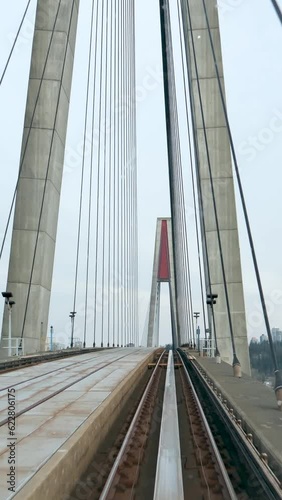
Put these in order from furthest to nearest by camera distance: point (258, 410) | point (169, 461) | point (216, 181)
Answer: point (216, 181) < point (258, 410) < point (169, 461)

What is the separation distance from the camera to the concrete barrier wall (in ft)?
10.6

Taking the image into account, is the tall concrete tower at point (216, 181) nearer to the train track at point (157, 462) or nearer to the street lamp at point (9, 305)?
the street lamp at point (9, 305)

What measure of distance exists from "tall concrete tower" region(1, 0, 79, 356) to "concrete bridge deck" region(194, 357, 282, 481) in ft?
26.7

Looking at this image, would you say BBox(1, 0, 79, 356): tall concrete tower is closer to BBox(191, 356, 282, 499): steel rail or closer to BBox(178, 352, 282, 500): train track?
BBox(178, 352, 282, 500): train track

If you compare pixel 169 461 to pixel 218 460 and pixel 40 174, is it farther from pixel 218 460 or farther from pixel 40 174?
pixel 40 174

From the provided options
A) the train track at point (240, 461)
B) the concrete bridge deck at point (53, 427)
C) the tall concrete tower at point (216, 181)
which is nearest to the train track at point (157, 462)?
the train track at point (240, 461)

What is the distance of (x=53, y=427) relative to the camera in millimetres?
4953

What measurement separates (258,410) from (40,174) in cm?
1243

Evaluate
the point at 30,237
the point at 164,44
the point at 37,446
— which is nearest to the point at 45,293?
the point at 30,237

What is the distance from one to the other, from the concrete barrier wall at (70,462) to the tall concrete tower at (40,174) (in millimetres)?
10507

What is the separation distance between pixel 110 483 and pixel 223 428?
245 cm

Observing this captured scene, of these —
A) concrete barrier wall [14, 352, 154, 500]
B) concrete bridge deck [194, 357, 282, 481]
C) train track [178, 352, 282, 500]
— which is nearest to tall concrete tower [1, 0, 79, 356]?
concrete bridge deck [194, 357, 282, 481]

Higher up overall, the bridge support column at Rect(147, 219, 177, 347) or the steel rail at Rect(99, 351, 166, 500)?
the bridge support column at Rect(147, 219, 177, 347)

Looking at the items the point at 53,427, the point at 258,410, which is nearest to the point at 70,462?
the point at 53,427
